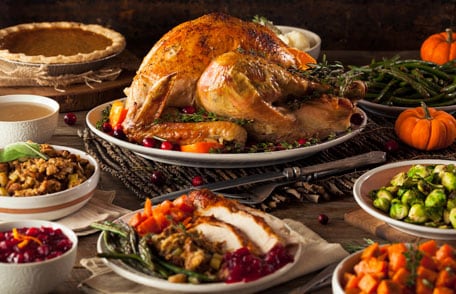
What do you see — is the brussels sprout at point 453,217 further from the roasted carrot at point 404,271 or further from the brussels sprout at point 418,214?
the roasted carrot at point 404,271

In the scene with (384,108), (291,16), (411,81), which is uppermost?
(411,81)

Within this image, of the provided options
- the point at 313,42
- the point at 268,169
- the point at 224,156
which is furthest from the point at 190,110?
the point at 313,42

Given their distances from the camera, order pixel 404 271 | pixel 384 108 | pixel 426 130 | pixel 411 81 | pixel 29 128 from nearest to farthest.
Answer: pixel 404 271 → pixel 29 128 → pixel 426 130 → pixel 384 108 → pixel 411 81

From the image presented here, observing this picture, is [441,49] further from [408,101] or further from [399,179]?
[399,179]

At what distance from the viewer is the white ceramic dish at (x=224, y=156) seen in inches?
152

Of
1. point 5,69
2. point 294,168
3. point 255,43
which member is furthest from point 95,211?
point 5,69

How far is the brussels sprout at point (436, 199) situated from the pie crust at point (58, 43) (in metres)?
2.65

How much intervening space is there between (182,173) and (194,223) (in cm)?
100

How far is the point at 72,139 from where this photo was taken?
4.61m

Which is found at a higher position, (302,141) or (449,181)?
(449,181)

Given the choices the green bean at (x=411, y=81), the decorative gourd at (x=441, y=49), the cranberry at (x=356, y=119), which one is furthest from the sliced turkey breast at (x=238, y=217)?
the decorative gourd at (x=441, y=49)

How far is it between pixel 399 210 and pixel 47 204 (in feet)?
4.42

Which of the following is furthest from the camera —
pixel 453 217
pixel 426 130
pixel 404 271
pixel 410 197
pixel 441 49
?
pixel 441 49

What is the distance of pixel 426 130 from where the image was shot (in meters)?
4.35
